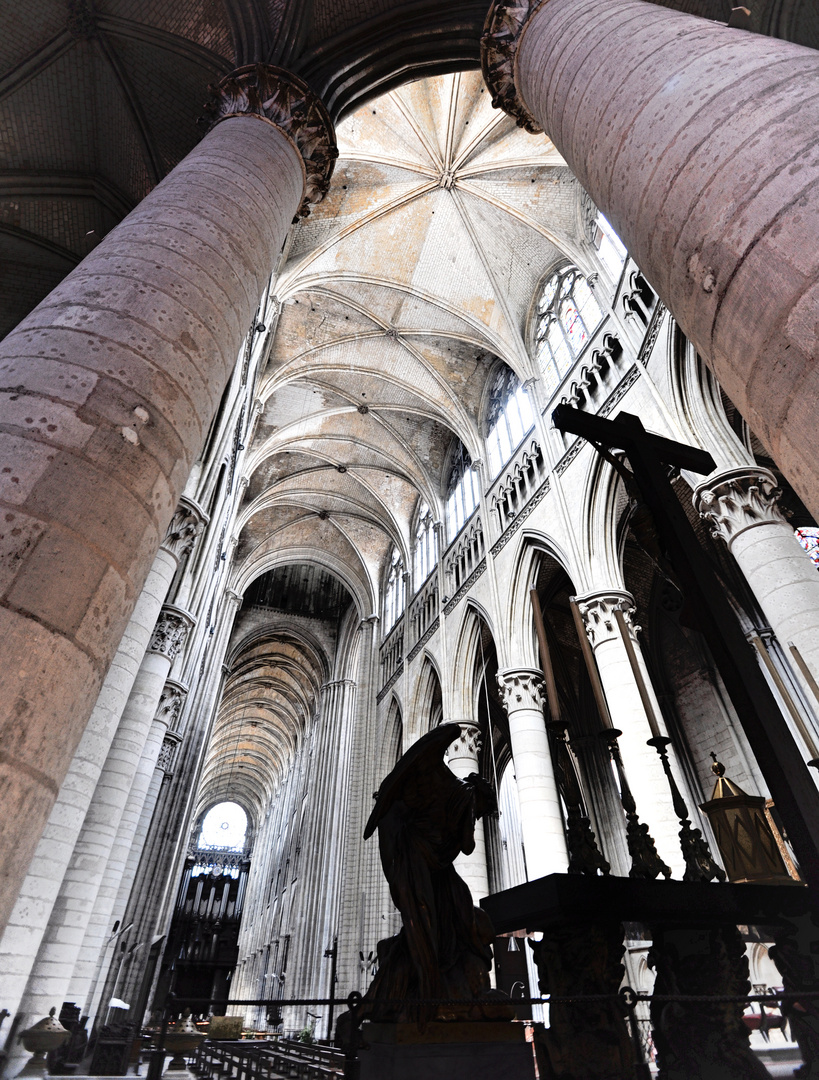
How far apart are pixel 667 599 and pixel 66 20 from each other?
8003mm

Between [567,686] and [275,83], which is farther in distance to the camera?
[567,686]

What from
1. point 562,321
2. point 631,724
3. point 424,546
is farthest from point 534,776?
point 424,546

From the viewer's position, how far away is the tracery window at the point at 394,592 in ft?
57.7

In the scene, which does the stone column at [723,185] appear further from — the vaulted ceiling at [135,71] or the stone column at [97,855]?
the stone column at [97,855]

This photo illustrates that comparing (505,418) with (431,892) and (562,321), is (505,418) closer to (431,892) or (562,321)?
(562,321)

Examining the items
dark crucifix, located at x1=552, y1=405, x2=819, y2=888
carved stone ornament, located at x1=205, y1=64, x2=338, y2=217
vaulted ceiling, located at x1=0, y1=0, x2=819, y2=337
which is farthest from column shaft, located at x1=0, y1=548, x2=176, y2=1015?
vaulted ceiling, located at x1=0, y1=0, x2=819, y2=337

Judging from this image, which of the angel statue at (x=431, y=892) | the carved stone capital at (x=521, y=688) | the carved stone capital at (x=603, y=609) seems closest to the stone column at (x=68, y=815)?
the angel statue at (x=431, y=892)

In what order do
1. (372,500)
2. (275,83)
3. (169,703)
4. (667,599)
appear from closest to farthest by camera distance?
(667,599)
(275,83)
(169,703)
(372,500)

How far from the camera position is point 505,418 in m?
13.2

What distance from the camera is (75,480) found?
1.56 m

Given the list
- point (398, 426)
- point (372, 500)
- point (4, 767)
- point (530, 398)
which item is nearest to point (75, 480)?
point (4, 767)

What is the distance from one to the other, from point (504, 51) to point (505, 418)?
30.1 ft

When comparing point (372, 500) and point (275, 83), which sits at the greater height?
point (372, 500)

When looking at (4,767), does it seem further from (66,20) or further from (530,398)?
(530,398)
